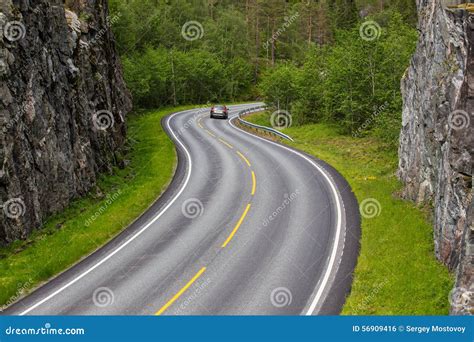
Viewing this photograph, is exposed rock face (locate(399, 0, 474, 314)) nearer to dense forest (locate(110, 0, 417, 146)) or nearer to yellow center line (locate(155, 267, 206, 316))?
yellow center line (locate(155, 267, 206, 316))

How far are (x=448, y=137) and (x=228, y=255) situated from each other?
825cm

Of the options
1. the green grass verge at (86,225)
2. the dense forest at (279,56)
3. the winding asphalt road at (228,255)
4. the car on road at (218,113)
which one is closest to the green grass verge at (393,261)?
the winding asphalt road at (228,255)

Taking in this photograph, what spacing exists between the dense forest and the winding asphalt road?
34.5ft

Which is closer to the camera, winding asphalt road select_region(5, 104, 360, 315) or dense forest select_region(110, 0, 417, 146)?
winding asphalt road select_region(5, 104, 360, 315)

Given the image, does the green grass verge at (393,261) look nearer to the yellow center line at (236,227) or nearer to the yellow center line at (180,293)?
the yellow center line at (180,293)

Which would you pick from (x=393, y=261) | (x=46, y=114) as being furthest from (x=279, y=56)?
(x=393, y=261)

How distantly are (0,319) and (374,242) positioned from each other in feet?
39.6

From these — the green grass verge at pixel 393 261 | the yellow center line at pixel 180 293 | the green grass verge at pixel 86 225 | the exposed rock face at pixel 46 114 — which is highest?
the exposed rock face at pixel 46 114

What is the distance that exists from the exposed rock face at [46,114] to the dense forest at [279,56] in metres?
17.0

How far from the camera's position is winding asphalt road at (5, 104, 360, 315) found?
12.6 meters

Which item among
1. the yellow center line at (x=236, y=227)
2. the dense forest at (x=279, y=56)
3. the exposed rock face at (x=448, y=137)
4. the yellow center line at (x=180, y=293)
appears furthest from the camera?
the dense forest at (x=279, y=56)

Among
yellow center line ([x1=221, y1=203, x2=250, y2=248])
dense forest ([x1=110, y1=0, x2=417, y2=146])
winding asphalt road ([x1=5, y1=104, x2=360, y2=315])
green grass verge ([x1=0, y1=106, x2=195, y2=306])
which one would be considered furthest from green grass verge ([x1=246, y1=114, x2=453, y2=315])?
green grass verge ([x1=0, y1=106, x2=195, y2=306])

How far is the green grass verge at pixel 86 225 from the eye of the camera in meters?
14.8

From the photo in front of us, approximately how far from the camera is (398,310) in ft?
38.4
